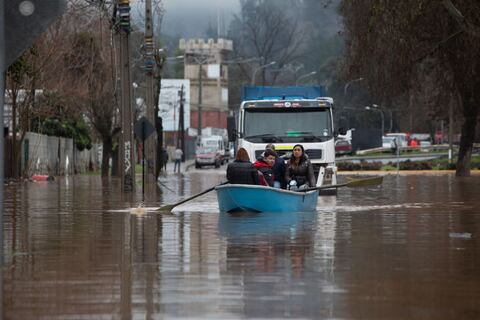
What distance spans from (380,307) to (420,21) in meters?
34.6

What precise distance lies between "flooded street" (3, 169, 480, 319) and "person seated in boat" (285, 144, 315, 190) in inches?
36.5

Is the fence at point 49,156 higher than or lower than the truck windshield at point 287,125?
lower

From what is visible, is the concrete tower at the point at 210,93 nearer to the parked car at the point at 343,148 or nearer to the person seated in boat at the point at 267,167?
the parked car at the point at 343,148

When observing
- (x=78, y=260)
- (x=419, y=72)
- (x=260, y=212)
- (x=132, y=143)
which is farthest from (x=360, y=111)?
(x=78, y=260)

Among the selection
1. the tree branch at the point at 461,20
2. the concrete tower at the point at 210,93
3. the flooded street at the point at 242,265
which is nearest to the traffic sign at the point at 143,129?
the flooded street at the point at 242,265

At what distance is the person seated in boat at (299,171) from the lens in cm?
2558

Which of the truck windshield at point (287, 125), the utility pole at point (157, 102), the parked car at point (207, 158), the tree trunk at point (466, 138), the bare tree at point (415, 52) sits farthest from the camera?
the parked car at point (207, 158)

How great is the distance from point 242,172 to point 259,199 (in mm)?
653

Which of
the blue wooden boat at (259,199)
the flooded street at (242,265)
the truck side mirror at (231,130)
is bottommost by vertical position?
the flooded street at (242,265)

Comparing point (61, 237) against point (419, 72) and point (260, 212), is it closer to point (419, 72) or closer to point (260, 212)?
point (260, 212)

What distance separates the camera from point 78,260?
572 inches

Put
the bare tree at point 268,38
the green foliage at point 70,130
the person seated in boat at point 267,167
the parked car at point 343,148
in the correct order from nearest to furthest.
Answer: the person seated in boat at point 267,167
the green foliage at point 70,130
the parked car at point 343,148
the bare tree at point 268,38

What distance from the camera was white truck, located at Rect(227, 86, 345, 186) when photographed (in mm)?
34719

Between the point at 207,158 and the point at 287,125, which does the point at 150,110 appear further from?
the point at 207,158
